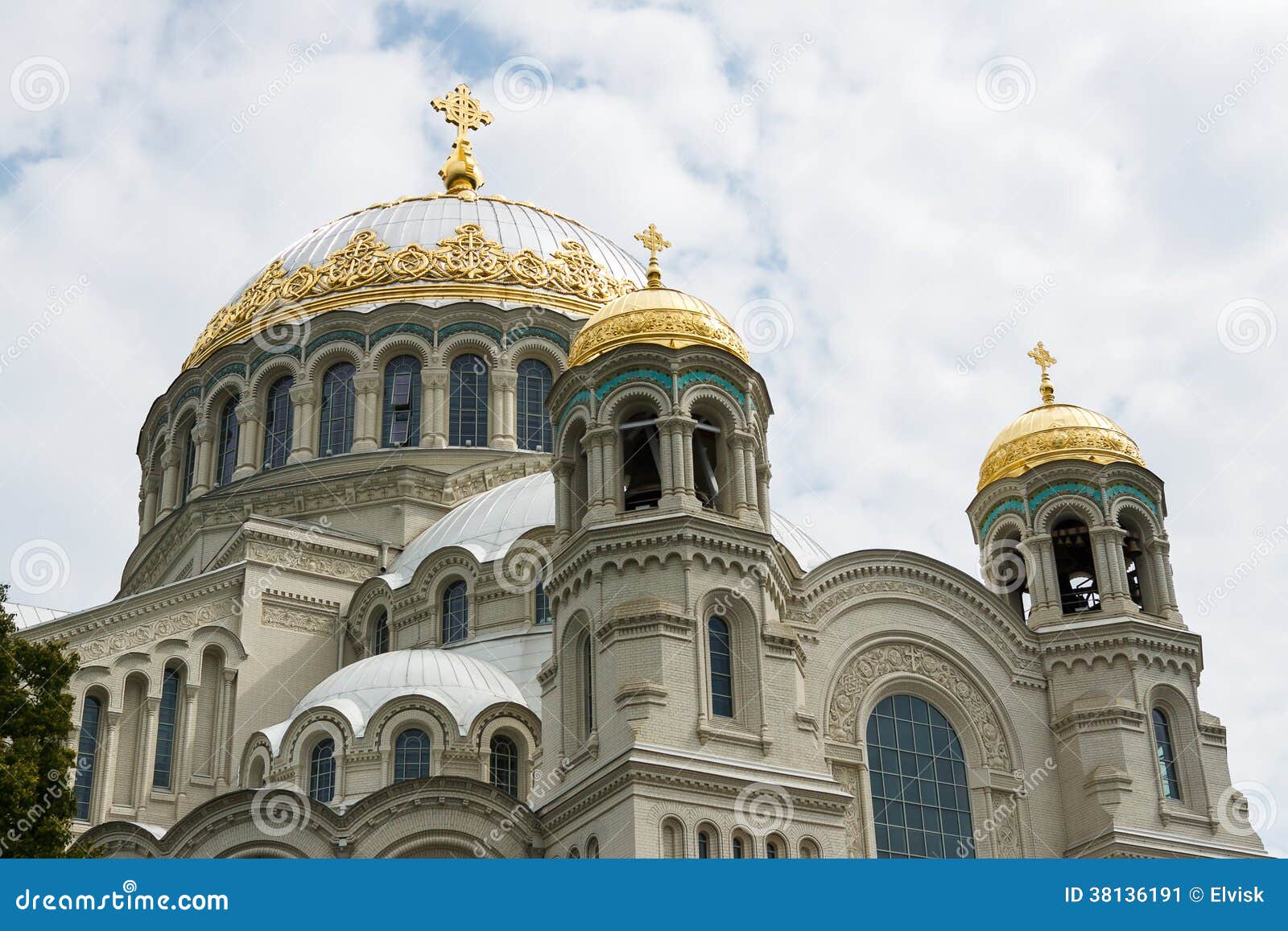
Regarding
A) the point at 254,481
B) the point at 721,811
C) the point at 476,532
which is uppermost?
the point at 254,481

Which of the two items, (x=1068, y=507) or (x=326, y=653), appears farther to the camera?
(x=326, y=653)

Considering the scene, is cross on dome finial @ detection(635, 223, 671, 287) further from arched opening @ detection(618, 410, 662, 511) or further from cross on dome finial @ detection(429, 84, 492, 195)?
cross on dome finial @ detection(429, 84, 492, 195)

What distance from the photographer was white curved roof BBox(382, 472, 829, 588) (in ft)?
103

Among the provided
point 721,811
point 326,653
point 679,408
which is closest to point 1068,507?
point 679,408

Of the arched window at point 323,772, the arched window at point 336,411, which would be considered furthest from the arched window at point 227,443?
the arched window at point 323,772

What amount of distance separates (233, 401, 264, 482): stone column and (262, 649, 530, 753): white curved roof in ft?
36.5

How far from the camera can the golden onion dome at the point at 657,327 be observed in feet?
86.1

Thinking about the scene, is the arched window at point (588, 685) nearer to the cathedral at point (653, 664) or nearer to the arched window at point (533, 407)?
the cathedral at point (653, 664)

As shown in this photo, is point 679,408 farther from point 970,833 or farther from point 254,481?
point 254,481

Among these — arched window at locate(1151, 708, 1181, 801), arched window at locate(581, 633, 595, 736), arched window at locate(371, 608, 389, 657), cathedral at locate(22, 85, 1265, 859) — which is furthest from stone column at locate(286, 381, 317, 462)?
arched window at locate(1151, 708, 1181, 801)

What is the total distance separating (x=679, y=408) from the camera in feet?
83.9

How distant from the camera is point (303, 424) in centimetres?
3788

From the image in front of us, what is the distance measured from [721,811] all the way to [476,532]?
10328 mm

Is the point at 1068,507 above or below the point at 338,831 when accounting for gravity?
above
